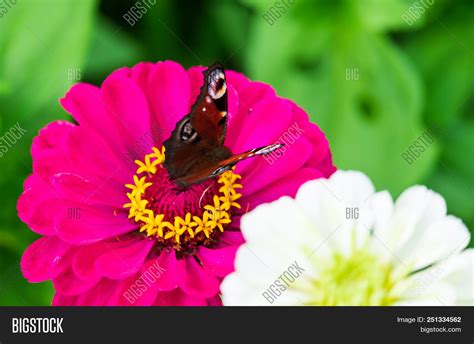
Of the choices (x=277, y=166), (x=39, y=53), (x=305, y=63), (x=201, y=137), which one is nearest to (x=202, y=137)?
(x=201, y=137)

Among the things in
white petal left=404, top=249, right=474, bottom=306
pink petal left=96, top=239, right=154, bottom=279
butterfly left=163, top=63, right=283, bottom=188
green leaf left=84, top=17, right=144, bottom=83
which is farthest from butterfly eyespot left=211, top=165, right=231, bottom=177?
green leaf left=84, top=17, right=144, bottom=83

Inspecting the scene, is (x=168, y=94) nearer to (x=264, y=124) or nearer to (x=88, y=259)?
(x=264, y=124)

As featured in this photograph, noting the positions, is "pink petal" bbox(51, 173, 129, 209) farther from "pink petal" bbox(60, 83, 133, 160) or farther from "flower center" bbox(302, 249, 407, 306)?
"flower center" bbox(302, 249, 407, 306)

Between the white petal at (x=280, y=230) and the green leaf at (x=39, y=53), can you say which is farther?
the green leaf at (x=39, y=53)

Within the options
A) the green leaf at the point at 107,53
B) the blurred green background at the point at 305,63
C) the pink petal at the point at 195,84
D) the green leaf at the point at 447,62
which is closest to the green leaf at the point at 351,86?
the blurred green background at the point at 305,63

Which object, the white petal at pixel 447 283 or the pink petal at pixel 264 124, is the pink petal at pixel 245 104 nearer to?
the pink petal at pixel 264 124

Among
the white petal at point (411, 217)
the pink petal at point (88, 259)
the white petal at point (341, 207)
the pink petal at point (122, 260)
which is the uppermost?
the white petal at point (411, 217)

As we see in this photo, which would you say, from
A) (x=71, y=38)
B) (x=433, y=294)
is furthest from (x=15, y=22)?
(x=433, y=294)
